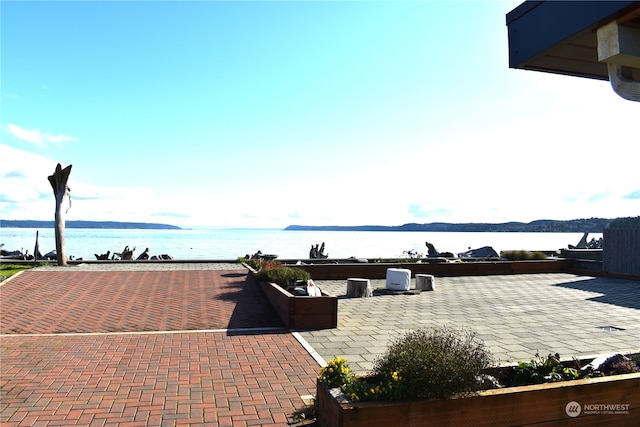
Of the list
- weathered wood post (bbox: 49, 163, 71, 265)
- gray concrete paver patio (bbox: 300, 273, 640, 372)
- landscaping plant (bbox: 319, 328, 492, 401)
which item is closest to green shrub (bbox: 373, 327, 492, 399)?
landscaping plant (bbox: 319, 328, 492, 401)

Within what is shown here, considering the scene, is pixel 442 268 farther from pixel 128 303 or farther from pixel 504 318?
pixel 128 303

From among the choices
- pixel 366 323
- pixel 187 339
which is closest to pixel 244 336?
pixel 187 339

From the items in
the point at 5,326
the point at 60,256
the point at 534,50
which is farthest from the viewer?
the point at 60,256

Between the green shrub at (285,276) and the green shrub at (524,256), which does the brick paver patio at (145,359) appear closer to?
the green shrub at (285,276)

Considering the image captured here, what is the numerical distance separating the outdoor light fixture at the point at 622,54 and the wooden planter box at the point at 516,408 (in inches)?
96.2

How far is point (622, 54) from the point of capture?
293 cm

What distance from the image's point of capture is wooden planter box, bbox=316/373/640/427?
359 centimetres

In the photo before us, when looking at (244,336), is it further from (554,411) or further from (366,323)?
(554,411)

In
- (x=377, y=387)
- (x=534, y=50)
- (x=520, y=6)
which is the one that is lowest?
(x=377, y=387)

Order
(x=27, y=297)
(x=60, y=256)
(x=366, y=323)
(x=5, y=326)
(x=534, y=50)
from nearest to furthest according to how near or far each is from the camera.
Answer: (x=534, y=50), (x=5, y=326), (x=366, y=323), (x=27, y=297), (x=60, y=256)

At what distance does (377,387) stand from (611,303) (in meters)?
10.0

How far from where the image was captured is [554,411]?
12.9ft

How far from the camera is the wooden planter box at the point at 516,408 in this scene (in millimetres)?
3586

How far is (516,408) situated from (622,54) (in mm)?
2767
